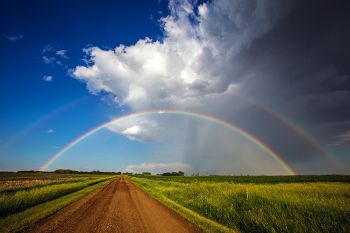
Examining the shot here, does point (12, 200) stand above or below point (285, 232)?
above

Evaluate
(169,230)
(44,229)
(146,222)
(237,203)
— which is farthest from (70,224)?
(237,203)

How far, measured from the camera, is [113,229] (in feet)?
28.9

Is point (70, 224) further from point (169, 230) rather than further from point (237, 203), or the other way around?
point (237, 203)

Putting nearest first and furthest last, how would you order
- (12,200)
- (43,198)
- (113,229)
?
(113,229)
(12,200)
(43,198)

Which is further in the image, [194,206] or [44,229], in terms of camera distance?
[194,206]

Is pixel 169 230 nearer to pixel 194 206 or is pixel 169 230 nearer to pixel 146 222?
pixel 146 222

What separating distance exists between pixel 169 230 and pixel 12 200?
11.8 meters

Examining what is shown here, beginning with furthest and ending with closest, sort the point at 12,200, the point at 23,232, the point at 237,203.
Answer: the point at 12,200 < the point at 237,203 < the point at 23,232

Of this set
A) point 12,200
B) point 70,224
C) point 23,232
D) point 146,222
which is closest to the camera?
point 23,232

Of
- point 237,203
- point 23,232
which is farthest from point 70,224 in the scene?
point 237,203

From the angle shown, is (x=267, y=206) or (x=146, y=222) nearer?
(x=146, y=222)

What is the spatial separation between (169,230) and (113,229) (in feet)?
6.96

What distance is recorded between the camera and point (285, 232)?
340 inches

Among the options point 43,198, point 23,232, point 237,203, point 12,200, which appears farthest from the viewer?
point 43,198
